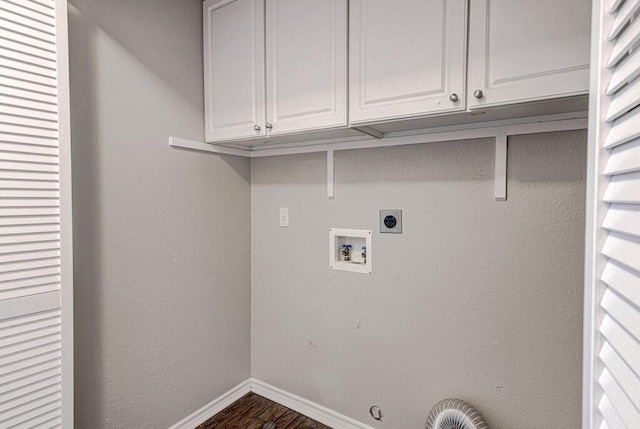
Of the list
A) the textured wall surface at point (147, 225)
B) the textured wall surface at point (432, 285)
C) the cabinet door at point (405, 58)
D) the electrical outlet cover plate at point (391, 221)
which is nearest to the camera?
the cabinet door at point (405, 58)

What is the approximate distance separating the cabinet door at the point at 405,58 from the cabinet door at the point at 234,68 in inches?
21.3

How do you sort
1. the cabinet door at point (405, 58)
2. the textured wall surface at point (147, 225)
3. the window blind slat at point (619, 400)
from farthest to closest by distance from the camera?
the textured wall surface at point (147, 225), the cabinet door at point (405, 58), the window blind slat at point (619, 400)

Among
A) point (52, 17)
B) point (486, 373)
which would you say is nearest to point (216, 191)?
point (52, 17)

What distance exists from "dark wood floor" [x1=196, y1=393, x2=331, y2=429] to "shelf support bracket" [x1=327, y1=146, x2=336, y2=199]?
4.47ft

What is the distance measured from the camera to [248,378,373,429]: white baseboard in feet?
6.28

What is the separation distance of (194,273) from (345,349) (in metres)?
0.99

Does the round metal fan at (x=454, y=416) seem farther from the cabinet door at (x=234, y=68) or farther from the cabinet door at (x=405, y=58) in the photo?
the cabinet door at (x=234, y=68)

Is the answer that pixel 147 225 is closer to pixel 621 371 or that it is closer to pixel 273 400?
pixel 273 400

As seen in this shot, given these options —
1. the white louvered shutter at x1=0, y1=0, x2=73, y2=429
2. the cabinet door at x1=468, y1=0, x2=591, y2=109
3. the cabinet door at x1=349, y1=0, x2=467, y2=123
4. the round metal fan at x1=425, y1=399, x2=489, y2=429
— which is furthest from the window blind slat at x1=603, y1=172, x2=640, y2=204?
the white louvered shutter at x1=0, y1=0, x2=73, y2=429

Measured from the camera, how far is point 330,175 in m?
1.92

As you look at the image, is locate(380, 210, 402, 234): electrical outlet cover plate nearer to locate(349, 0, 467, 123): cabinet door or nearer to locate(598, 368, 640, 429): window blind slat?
locate(349, 0, 467, 123): cabinet door

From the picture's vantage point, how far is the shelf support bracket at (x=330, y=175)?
1.90m

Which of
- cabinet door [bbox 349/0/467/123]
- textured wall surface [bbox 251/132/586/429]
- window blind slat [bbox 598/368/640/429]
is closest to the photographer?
window blind slat [bbox 598/368/640/429]

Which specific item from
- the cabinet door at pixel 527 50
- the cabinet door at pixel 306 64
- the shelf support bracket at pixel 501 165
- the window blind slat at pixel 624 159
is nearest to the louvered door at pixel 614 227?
the window blind slat at pixel 624 159
